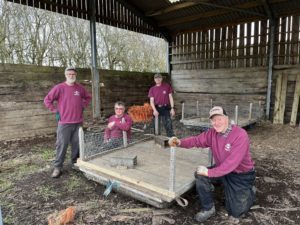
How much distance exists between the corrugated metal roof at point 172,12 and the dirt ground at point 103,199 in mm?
4887

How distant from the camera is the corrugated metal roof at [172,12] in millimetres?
8086

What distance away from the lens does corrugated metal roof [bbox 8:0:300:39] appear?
809 cm

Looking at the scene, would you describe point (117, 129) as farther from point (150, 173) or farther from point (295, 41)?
point (295, 41)

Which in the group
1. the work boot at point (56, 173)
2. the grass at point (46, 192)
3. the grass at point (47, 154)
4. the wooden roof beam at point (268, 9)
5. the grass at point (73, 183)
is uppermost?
the wooden roof beam at point (268, 9)

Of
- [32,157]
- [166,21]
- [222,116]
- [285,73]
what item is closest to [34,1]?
[32,157]

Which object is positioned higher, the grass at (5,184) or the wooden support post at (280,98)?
the wooden support post at (280,98)

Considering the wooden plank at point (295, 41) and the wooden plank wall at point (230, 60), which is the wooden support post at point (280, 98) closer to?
the wooden plank wall at point (230, 60)

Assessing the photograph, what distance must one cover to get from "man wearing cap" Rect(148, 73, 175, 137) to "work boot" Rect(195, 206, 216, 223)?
11.0 feet

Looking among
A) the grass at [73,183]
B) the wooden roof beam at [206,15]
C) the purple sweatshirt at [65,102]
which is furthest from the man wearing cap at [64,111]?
the wooden roof beam at [206,15]

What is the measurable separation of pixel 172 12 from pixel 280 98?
16.2 ft

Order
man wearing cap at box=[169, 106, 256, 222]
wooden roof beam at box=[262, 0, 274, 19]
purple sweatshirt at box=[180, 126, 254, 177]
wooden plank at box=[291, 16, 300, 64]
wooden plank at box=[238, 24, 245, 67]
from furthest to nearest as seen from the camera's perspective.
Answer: wooden plank at box=[238, 24, 245, 67], wooden plank at box=[291, 16, 300, 64], wooden roof beam at box=[262, 0, 274, 19], man wearing cap at box=[169, 106, 256, 222], purple sweatshirt at box=[180, 126, 254, 177]

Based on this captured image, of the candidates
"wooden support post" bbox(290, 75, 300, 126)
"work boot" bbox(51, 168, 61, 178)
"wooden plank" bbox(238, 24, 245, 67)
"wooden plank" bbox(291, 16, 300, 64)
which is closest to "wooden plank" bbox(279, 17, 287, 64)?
"wooden plank" bbox(291, 16, 300, 64)

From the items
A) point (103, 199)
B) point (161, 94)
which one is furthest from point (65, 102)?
point (161, 94)

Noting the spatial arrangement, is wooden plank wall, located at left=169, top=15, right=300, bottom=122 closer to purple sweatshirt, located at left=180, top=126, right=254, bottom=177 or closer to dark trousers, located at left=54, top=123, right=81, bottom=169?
purple sweatshirt, located at left=180, top=126, right=254, bottom=177
